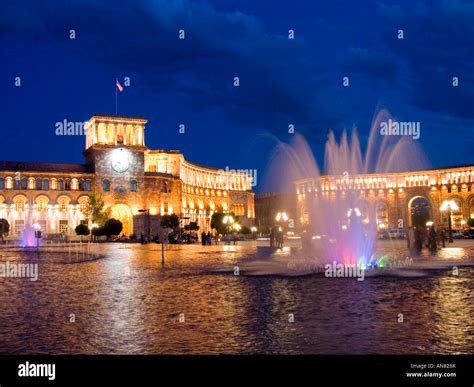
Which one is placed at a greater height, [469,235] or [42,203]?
[42,203]

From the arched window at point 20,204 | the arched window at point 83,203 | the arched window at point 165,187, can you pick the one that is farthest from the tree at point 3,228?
the arched window at point 165,187

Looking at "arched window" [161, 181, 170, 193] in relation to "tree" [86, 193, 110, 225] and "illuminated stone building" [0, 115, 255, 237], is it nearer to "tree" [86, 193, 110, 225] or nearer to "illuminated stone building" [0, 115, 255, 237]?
"illuminated stone building" [0, 115, 255, 237]

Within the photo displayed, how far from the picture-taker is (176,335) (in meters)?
8.20

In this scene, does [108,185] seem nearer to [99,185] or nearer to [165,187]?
[99,185]

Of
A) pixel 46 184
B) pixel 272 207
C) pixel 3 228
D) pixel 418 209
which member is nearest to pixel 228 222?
pixel 3 228

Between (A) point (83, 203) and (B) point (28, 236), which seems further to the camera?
(A) point (83, 203)

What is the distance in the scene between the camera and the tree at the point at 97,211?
81.6m

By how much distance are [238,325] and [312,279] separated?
7.80 meters

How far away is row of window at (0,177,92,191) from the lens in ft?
277

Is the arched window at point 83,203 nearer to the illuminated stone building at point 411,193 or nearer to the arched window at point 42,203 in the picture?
the arched window at point 42,203

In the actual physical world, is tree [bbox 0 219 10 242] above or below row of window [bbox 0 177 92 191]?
below

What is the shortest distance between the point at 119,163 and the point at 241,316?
8463cm

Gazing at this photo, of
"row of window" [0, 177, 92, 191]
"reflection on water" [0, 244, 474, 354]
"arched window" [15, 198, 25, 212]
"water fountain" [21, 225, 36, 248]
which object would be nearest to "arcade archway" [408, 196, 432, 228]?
"row of window" [0, 177, 92, 191]

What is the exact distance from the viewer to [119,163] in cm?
9169
